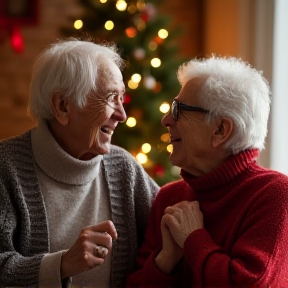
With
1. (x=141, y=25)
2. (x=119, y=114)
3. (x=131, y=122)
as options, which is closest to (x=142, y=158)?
(x=131, y=122)

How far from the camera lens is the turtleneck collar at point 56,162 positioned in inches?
71.2

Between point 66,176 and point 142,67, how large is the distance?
5.03ft

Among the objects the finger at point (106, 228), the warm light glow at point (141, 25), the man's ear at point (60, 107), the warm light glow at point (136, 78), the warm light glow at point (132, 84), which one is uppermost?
the warm light glow at point (141, 25)

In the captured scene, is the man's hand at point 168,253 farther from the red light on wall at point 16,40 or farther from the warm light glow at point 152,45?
the red light on wall at point 16,40

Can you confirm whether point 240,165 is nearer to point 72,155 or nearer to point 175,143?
point 175,143

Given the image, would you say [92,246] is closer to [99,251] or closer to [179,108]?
[99,251]

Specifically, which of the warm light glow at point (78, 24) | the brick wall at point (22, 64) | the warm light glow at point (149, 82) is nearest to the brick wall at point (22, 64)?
the brick wall at point (22, 64)

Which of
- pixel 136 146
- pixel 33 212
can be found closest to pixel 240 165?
pixel 33 212

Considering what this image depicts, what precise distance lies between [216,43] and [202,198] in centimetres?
273

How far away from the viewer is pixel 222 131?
5.56 feet

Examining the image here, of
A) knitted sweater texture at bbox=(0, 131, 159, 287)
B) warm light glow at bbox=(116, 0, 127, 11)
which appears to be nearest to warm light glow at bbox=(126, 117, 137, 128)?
warm light glow at bbox=(116, 0, 127, 11)

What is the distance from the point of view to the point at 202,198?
176cm

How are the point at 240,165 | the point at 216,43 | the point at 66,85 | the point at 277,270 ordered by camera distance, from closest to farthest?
1. the point at 277,270
2. the point at 240,165
3. the point at 66,85
4. the point at 216,43

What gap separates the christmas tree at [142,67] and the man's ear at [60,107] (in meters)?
1.37
